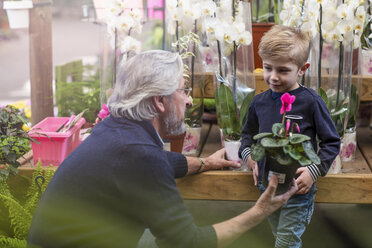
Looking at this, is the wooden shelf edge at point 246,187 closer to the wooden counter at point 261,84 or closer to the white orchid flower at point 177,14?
the wooden counter at point 261,84

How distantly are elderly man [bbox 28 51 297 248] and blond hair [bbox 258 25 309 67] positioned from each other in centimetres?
33

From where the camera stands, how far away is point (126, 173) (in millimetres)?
1248

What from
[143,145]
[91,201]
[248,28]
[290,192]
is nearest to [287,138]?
[290,192]

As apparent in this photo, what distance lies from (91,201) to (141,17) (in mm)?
1164

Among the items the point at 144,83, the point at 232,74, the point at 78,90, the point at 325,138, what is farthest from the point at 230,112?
the point at 78,90

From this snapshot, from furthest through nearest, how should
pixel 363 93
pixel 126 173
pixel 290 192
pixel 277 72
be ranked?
pixel 363 93 < pixel 277 72 < pixel 290 192 < pixel 126 173

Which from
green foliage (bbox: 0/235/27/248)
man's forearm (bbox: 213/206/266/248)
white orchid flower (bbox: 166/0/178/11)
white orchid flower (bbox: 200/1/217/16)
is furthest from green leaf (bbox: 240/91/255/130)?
green foliage (bbox: 0/235/27/248)

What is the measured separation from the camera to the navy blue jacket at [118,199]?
47.7 inches

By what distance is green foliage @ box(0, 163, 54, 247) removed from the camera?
167cm

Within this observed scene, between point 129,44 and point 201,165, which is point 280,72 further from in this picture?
point 129,44

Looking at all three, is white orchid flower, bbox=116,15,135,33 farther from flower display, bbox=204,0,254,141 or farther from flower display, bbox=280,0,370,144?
flower display, bbox=280,0,370,144

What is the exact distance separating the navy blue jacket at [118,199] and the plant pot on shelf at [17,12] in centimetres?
40

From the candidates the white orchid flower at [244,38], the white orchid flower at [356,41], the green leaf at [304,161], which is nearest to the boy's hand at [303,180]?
the green leaf at [304,161]

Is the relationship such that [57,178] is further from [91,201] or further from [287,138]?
[287,138]
